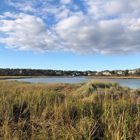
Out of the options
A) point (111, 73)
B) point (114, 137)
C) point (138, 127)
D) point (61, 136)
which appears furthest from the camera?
point (111, 73)

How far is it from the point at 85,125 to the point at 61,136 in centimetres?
54

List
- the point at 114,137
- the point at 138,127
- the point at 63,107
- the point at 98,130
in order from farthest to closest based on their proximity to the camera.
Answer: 1. the point at 63,107
2. the point at 138,127
3. the point at 98,130
4. the point at 114,137

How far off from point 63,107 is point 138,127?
1.92m

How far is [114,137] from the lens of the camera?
308 centimetres

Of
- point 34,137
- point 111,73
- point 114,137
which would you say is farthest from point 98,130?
point 111,73

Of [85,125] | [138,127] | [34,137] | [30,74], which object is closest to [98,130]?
[85,125]

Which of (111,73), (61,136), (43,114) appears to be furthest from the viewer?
(111,73)

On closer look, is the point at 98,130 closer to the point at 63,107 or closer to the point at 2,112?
the point at 63,107

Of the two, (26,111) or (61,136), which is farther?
(26,111)

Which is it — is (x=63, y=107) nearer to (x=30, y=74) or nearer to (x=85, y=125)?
(x=85, y=125)

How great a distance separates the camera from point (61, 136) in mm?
3357

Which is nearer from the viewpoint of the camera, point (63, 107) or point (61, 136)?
point (61, 136)

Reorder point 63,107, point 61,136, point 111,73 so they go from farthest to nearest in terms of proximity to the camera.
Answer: point 111,73, point 63,107, point 61,136

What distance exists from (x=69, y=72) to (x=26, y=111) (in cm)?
10070
